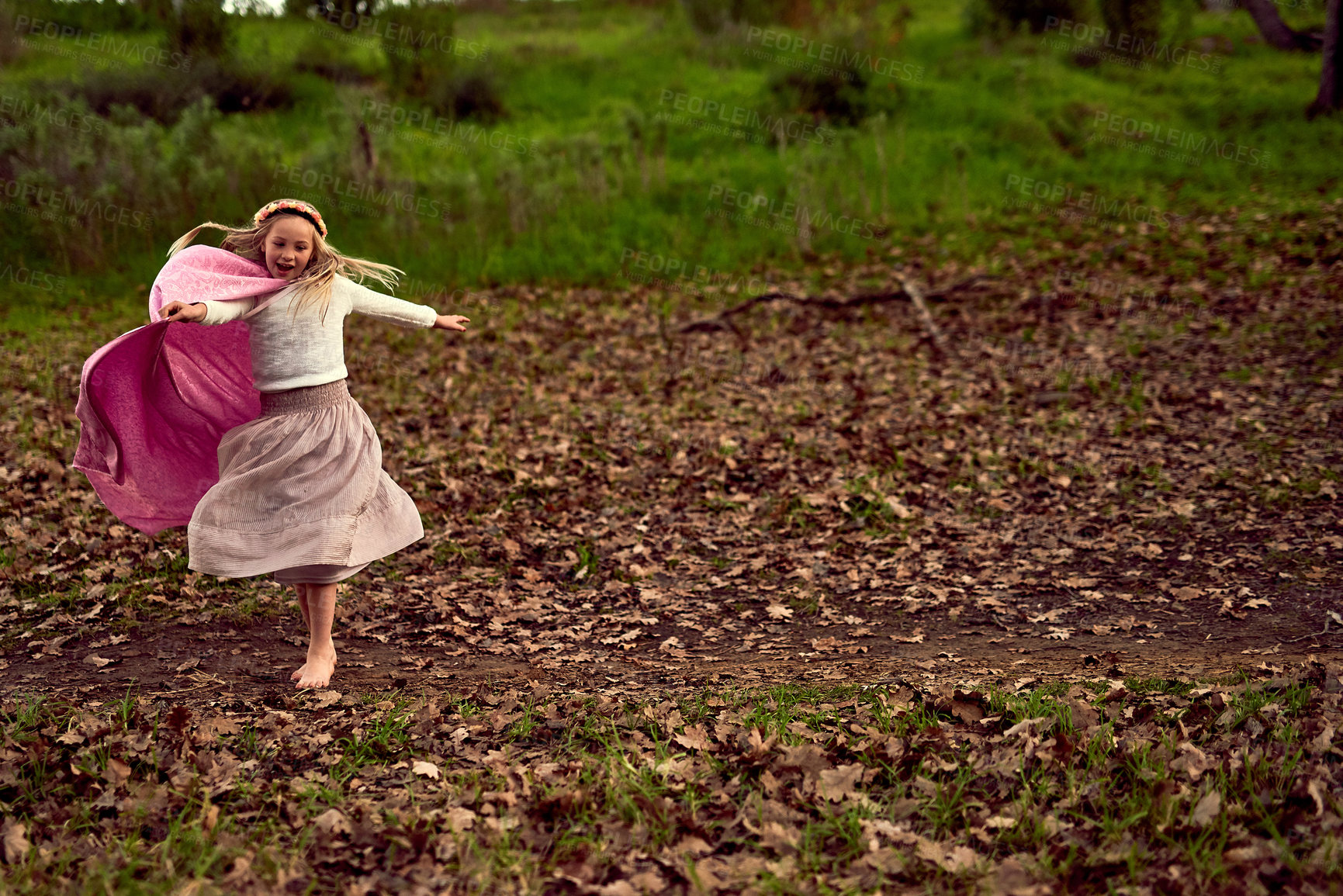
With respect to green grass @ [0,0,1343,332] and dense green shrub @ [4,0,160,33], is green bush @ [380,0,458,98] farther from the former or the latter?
dense green shrub @ [4,0,160,33]

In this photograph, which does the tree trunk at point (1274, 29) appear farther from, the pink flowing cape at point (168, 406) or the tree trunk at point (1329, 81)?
the pink flowing cape at point (168, 406)

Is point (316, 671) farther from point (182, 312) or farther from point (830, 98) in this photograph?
point (830, 98)

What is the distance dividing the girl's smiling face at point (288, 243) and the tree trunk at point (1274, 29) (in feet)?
84.6

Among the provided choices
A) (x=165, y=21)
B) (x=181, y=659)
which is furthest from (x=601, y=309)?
(x=165, y=21)

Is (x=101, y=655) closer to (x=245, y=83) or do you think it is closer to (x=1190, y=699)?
(x=1190, y=699)

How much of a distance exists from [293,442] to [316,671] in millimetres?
1174

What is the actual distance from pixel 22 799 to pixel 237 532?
50.7 inches

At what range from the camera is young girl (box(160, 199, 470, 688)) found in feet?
14.0

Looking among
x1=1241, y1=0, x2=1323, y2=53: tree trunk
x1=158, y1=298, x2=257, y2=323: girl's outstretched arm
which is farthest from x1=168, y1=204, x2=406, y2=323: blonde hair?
x1=1241, y1=0, x2=1323, y2=53: tree trunk

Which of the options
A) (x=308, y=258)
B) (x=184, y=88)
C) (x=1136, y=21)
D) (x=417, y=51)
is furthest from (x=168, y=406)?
(x=1136, y=21)

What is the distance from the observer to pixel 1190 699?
4.12 m

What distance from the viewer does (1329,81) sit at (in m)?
17.9

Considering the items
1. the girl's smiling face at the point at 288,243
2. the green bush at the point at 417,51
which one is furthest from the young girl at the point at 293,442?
the green bush at the point at 417,51

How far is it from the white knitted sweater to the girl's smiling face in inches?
5.1
